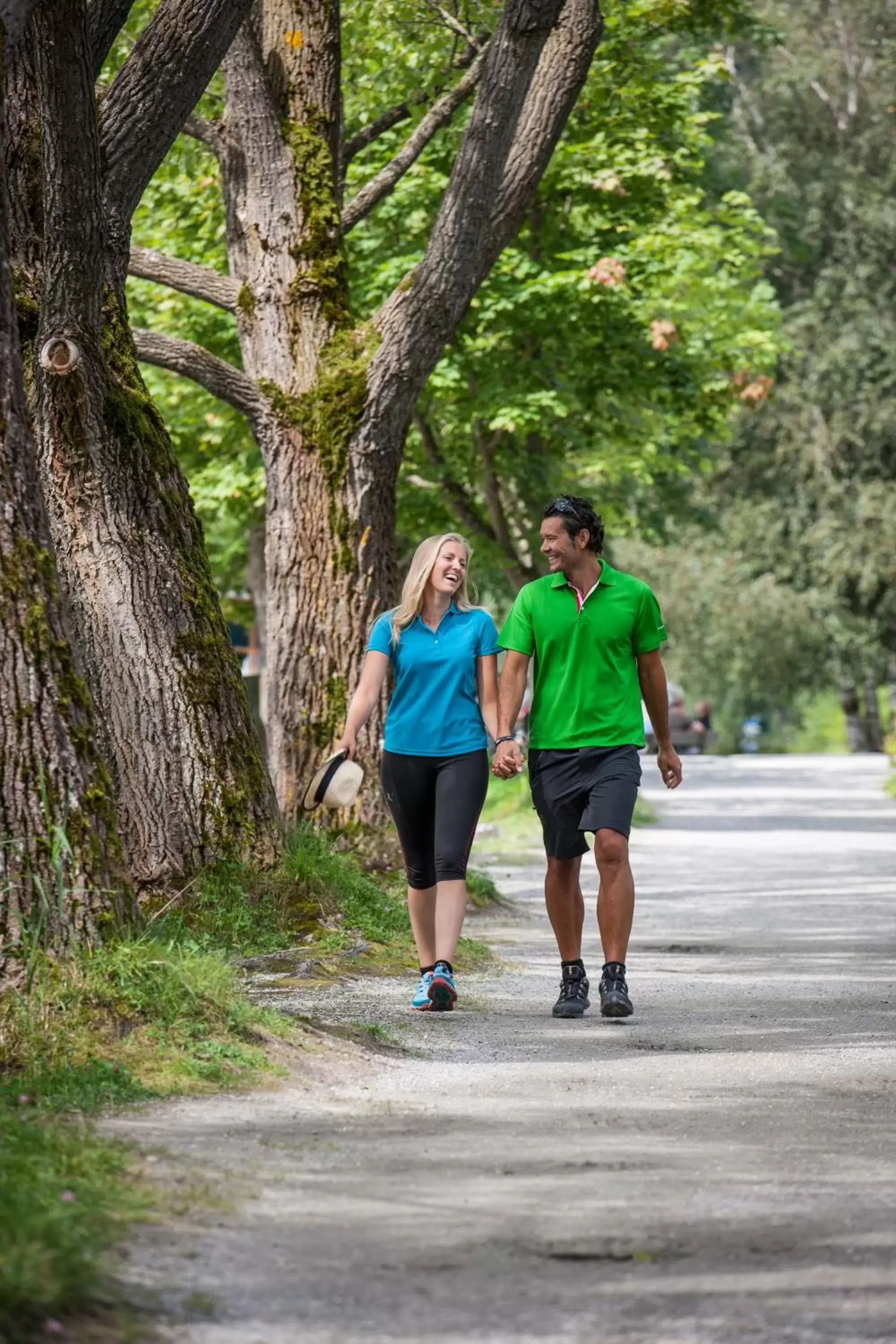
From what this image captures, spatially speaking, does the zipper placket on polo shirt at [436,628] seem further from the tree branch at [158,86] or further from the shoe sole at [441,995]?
the tree branch at [158,86]

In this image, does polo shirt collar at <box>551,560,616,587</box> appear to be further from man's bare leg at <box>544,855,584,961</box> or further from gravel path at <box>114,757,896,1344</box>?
gravel path at <box>114,757,896,1344</box>

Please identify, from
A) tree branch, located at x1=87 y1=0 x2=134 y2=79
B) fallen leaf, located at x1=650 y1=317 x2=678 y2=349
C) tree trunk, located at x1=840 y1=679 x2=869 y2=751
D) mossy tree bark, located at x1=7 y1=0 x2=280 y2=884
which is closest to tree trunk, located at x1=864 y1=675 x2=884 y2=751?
tree trunk, located at x1=840 y1=679 x2=869 y2=751

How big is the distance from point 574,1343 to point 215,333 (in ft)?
68.1

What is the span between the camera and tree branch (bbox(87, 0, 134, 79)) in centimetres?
976

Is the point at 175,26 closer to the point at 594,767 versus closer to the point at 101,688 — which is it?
the point at 101,688

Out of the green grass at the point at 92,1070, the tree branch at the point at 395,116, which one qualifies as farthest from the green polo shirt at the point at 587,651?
the tree branch at the point at 395,116

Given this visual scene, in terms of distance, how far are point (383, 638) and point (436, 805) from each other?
73cm

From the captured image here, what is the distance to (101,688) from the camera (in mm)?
9922

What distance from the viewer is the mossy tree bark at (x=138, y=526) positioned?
379 inches

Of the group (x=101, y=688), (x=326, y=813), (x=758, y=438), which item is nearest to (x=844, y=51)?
(x=758, y=438)

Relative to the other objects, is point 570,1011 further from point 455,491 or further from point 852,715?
point 852,715

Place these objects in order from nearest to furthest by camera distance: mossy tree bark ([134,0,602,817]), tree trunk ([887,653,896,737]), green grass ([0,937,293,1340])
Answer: green grass ([0,937,293,1340]) → mossy tree bark ([134,0,602,817]) → tree trunk ([887,653,896,737])

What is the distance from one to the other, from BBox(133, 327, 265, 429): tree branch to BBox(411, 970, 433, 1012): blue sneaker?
5.83m

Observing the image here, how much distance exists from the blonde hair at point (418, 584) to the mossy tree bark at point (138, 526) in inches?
68.0
